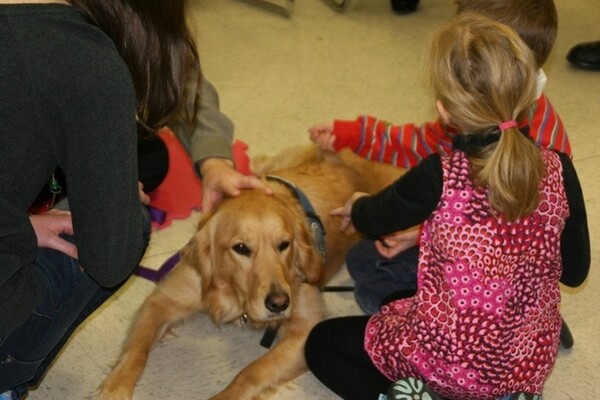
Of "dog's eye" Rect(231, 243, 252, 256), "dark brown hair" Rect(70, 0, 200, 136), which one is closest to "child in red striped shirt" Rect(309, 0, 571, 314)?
"dog's eye" Rect(231, 243, 252, 256)

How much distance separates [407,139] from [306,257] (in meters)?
0.53

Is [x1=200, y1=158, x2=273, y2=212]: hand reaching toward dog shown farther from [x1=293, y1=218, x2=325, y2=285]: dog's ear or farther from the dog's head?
[x1=293, y1=218, x2=325, y2=285]: dog's ear

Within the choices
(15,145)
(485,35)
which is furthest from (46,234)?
(485,35)

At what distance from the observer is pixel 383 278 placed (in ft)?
7.94

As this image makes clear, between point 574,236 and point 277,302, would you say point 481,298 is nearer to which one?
point 574,236

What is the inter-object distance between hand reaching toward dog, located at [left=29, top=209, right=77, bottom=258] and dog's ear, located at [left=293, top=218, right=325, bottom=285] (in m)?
0.68

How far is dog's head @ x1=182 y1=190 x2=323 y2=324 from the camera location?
2160mm

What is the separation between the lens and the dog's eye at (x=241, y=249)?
2.20 metres

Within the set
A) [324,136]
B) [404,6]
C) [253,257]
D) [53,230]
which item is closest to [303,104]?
[324,136]

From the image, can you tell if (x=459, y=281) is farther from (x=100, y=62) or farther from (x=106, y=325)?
(x=106, y=325)

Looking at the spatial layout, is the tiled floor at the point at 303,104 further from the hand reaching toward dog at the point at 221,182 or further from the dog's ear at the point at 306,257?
the hand reaching toward dog at the point at 221,182

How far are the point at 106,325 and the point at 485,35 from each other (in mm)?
1350

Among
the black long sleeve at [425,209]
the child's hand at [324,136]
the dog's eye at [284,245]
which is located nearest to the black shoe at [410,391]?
the black long sleeve at [425,209]

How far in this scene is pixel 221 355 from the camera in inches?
90.9
